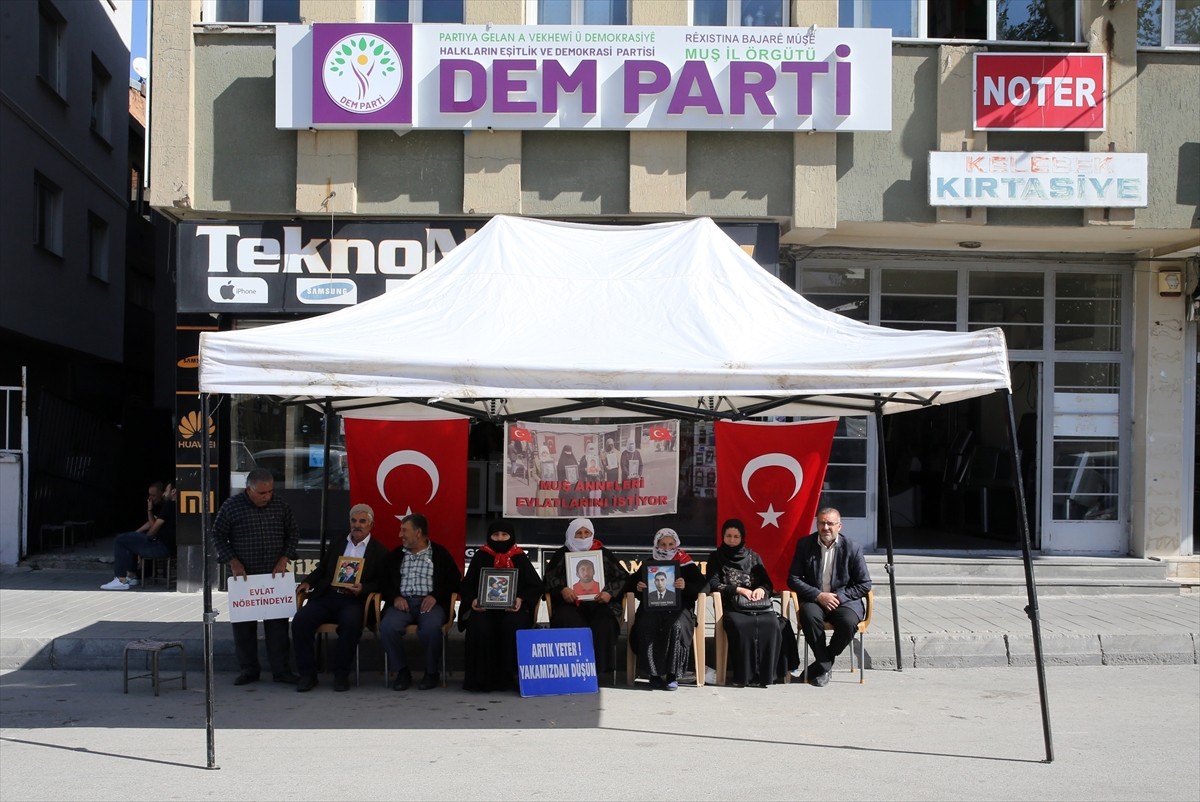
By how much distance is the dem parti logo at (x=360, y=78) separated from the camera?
10969 millimetres

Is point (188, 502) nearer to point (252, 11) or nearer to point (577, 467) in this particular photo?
point (577, 467)

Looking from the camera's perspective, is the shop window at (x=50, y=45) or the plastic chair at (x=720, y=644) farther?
the shop window at (x=50, y=45)

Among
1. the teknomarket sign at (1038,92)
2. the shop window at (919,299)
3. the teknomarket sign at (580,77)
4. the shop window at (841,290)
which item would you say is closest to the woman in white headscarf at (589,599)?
the teknomarket sign at (580,77)

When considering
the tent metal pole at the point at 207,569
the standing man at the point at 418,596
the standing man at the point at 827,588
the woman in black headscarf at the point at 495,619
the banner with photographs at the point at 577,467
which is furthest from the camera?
the banner with photographs at the point at 577,467

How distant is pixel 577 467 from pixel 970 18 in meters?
6.75

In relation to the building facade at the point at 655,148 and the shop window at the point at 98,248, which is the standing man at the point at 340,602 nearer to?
the building facade at the point at 655,148

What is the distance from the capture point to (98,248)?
758 inches

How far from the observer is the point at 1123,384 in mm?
12688

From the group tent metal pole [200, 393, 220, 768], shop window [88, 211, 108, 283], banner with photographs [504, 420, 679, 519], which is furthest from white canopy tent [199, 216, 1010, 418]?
shop window [88, 211, 108, 283]

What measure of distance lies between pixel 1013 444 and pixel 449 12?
816cm

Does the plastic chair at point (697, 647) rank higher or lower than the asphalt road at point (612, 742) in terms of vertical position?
higher

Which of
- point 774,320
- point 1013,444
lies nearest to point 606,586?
point 774,320

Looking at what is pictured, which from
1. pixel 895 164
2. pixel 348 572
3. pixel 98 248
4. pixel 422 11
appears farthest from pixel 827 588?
pixel 98 248

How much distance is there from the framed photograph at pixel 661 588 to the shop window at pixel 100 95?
51.1ft
